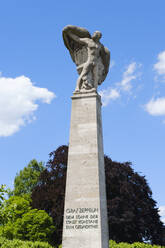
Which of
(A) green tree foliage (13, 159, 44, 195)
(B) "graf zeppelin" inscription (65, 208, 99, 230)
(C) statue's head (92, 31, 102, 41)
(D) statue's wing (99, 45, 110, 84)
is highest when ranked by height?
(A) green tree foliage (13, 159, 44, 195)

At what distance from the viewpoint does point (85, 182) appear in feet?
35.4

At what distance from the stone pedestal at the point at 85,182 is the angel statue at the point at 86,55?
91 cm

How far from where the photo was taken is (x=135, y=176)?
32.1 metres

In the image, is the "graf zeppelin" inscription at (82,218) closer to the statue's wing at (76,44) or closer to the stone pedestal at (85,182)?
the stone pedestal at (85,182)

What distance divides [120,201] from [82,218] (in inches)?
729

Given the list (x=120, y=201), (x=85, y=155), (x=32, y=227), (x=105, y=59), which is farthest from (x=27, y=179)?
(x=85, y=155)

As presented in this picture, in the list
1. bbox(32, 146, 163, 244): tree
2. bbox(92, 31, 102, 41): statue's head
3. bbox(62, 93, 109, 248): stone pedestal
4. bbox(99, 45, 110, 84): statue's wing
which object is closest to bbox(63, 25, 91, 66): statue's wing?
bbox(92, 31, 102, 41): statue's head

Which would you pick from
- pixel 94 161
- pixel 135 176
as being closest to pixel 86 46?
pixel 94 161

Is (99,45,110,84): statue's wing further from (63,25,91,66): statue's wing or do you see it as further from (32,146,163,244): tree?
(32,146,163,244): tree

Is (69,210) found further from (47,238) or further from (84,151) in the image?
(47,238)

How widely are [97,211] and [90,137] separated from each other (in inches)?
110

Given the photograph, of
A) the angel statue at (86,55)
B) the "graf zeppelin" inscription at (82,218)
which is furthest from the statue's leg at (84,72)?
the "graf zeppelin" inscription at (82,218)

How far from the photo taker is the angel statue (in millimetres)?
13086

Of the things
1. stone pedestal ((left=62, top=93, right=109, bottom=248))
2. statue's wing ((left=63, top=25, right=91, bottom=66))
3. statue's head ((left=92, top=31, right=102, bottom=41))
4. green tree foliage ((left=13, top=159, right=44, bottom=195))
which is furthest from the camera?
green tree foliage ((left=13, top=159, right=44, bottom=195))
